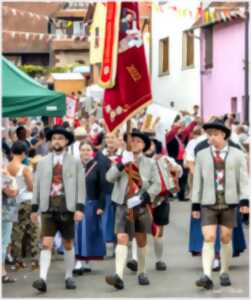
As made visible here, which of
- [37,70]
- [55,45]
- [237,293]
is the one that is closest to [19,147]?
[237,293]

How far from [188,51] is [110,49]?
94.9ft

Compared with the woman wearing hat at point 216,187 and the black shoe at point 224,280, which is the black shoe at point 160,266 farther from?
the woman wearing hat at point 216,187

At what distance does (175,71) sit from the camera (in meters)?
42.8

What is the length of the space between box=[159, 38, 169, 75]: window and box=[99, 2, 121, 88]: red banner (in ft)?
104

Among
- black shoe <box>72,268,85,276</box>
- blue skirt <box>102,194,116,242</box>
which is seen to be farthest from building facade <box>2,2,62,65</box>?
black shoe <box>72,268,85,276</box>

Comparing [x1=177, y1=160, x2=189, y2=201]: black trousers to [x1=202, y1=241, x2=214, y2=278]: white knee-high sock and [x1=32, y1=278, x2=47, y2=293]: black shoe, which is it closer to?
[x1=202, y1=241, x2=214, y2=278]: white knee-high sock

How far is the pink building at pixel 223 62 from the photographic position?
1336 inches

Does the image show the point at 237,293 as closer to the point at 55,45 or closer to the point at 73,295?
the point at 73,295

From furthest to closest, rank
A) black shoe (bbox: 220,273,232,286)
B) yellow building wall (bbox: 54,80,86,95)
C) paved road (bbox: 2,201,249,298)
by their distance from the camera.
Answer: yellow building wall (bbox: 54,80,86,95)
black shoe (bbox: 220,273,232,286)
paved road (bbox: 2,201,249,298)

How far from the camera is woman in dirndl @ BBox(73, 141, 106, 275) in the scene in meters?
13.3

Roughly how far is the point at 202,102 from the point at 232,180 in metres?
27.5

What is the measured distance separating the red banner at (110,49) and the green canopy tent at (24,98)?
2.62 m

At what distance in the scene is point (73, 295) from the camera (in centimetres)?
1134

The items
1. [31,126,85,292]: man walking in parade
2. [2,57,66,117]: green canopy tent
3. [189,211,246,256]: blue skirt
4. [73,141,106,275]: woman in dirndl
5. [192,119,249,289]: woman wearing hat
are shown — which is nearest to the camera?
[192,119,249,289]: woman wearing hat
